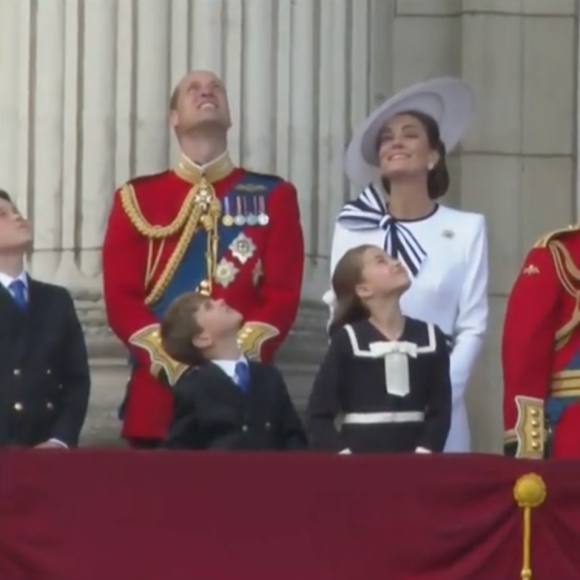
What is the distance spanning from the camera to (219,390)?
31.9ft

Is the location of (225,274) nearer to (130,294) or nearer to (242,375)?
(130,294)

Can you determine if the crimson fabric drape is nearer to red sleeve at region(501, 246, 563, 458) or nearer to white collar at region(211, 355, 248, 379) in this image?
red sleeve at region(501, 246, 563, 458)

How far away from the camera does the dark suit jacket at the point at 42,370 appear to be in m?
9.90

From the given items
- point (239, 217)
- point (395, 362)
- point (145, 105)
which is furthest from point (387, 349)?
point (145, 105)

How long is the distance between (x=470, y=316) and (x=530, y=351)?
72 centimetres

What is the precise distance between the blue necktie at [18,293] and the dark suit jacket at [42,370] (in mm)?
15

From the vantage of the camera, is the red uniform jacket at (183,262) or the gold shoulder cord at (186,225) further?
the gold shoulder cord at (186,225)

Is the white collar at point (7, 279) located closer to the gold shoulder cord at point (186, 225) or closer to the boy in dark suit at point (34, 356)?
the boy in dark suit at point (34, 356)

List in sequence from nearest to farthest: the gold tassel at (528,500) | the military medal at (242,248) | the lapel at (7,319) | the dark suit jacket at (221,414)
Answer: the gold tassel at (528,500), the dark suit jacket at (221,414), the lapel at (7,319), the military medal at (242,248)

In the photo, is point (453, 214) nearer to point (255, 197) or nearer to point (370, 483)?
point (255, 197)

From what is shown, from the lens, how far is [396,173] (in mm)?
10484

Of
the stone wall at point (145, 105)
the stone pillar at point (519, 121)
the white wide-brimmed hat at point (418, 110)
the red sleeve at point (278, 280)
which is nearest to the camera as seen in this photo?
the red sleeve at point (278, 280)

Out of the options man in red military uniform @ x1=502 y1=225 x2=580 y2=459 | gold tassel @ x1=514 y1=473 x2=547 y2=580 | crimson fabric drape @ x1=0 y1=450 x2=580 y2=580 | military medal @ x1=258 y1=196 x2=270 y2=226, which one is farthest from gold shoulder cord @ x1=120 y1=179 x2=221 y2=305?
gold tassel @ x1=514 y1=473 x2=547 y2=580

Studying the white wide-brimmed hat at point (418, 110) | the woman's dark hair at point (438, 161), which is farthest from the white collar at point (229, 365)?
the white wide-brimmed hat at point (418, 110)
